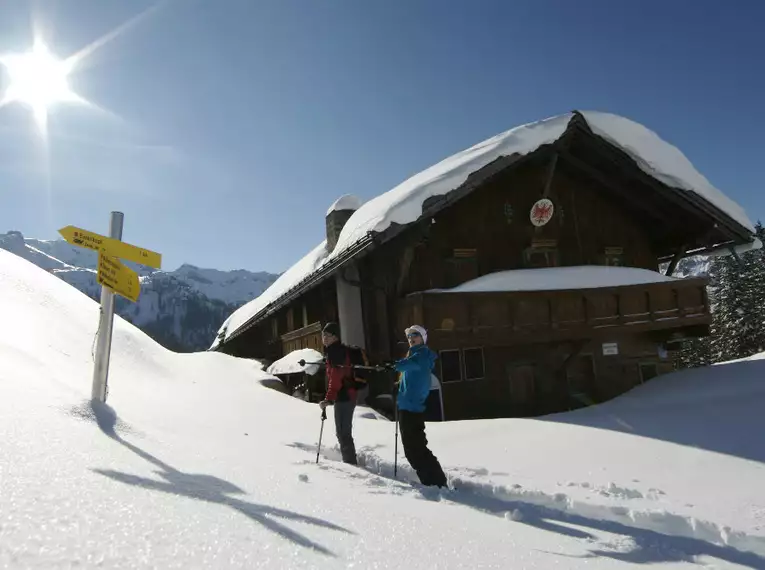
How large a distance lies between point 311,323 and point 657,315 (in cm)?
1009

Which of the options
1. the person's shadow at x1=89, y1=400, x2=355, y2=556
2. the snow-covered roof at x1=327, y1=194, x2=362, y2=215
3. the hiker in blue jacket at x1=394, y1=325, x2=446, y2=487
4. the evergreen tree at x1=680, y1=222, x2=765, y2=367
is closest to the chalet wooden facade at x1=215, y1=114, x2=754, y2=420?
the snow-covered roof at x1=327, y1=194, x2=362, y2=215

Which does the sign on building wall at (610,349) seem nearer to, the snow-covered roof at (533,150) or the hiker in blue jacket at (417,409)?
the snow-covered roof at (533,150)

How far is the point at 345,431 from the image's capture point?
625 centimetres

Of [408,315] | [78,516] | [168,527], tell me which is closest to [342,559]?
[168,527]

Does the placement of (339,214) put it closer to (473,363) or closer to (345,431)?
(473,363)

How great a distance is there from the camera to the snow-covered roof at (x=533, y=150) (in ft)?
37.2

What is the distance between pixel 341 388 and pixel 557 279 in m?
8.29

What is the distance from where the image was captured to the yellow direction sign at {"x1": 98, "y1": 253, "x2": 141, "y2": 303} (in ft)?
15.7

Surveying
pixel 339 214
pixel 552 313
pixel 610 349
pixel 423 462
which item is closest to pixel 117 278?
pixel 423 462

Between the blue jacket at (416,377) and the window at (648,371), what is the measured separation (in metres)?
11.9

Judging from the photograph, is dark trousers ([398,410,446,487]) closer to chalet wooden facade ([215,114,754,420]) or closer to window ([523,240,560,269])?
chalet wooden facade ([215,114,754,420])

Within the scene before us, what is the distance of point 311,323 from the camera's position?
16.6 m

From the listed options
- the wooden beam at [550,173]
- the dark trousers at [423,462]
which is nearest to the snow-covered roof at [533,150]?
the wooden beam at [550,173]

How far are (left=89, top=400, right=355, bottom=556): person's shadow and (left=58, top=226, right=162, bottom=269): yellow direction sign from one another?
231cm
